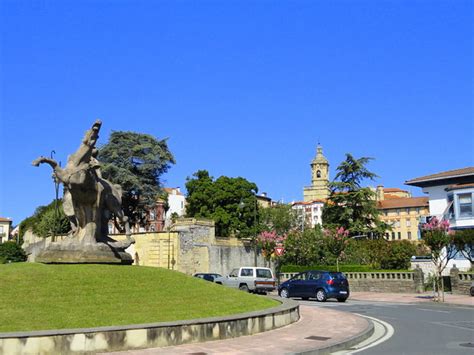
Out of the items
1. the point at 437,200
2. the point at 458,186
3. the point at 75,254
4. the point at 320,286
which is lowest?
the point at 320,286

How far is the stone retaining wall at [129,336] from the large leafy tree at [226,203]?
176 feet

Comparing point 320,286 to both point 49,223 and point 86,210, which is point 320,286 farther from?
point 49,223

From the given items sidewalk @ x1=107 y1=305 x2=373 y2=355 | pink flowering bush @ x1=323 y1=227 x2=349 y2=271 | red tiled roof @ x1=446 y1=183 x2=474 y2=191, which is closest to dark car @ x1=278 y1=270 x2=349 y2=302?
sidewalk @ x1=107 y1=305 x2=373 y2=355

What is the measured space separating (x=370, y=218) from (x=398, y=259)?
904 inches

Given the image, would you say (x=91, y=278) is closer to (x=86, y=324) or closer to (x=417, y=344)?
(x=86, y=324)

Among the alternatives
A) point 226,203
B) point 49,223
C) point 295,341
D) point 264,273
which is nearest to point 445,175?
point 264,273

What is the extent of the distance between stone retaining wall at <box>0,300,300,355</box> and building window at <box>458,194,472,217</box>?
34.3 m

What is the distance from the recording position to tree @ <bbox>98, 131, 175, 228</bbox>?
59.4 metres

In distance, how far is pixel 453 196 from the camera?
4419cm

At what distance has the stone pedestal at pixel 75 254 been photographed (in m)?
17.2

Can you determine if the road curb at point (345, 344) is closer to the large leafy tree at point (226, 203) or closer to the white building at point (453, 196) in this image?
the white building at point (453, 196)

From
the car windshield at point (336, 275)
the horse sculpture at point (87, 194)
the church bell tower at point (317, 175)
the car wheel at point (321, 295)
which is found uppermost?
the church bell tower at point (317, 175)

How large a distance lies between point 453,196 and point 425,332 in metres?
32.2

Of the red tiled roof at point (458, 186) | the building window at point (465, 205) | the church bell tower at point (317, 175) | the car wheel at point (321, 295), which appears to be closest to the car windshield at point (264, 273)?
the car wheel at point (321, 295)
